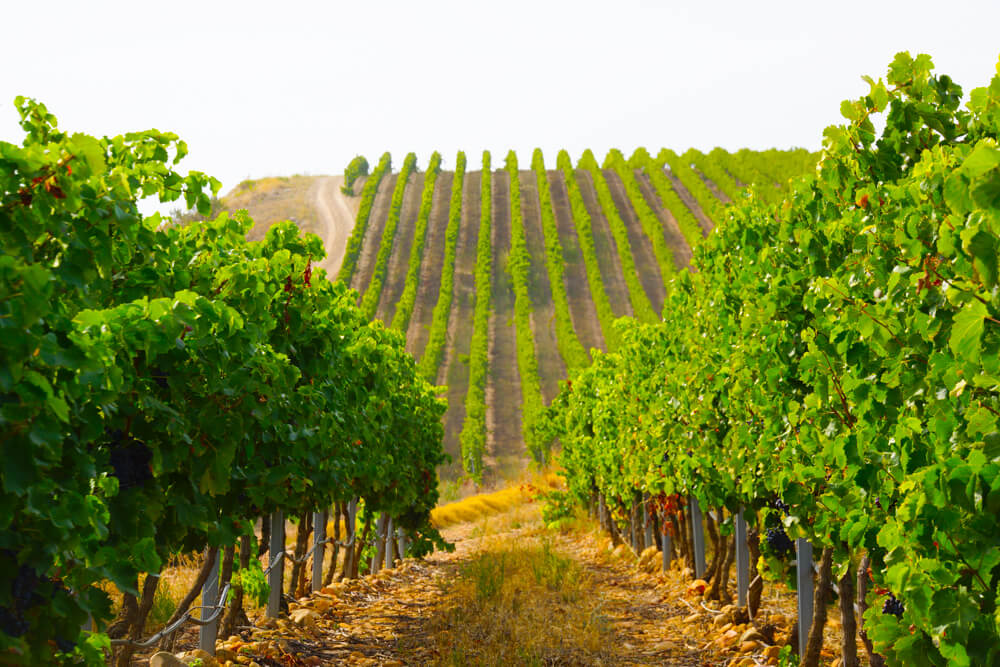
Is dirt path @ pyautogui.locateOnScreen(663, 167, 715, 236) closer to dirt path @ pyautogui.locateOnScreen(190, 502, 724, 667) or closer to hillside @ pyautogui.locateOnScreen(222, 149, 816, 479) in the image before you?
hillside @ pyautogui.locateOnScreen(222, 149, 816, 479)

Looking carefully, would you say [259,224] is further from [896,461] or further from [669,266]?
[896,461]

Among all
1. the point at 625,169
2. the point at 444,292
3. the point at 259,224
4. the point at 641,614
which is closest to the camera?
the point at 641,614

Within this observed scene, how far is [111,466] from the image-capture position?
360 cm

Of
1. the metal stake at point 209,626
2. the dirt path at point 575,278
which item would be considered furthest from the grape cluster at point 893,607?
the dirt path at point 575,278

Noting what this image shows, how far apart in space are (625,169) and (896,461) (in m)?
73.0

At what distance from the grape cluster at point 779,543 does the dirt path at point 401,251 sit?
42071 mm

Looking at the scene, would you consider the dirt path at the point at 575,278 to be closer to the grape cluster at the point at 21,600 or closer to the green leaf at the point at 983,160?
the grape cluster at the point at 21,600

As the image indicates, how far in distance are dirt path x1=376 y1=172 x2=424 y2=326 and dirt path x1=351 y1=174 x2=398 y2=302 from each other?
1.16 m

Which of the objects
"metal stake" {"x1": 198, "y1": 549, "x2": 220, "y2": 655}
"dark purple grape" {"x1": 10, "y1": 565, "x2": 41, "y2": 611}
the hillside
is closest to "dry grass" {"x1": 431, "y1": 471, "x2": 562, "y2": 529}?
the hillside

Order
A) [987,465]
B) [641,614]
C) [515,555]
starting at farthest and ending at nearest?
[515,555], [641,614], [987,465]

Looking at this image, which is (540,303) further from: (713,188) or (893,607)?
(893,607)

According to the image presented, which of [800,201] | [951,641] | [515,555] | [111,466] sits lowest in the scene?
[515,555]

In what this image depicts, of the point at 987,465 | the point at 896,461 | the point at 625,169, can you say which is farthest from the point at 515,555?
the point at 625,169

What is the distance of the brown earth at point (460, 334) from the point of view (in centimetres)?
3901
